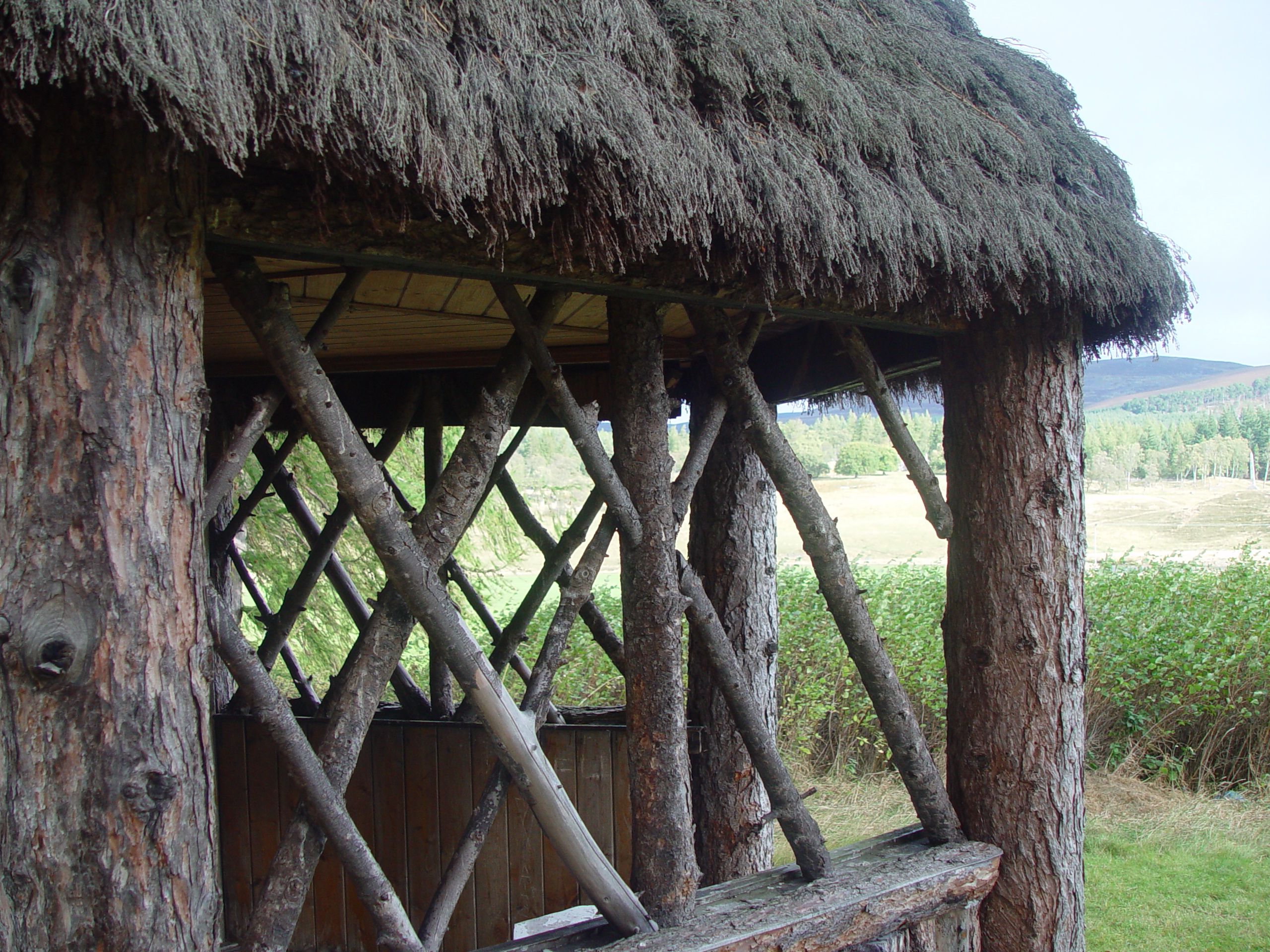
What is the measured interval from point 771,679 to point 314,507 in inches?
182

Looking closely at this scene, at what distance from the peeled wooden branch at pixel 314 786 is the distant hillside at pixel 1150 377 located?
2964 cm

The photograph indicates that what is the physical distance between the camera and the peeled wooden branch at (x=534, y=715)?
212cm

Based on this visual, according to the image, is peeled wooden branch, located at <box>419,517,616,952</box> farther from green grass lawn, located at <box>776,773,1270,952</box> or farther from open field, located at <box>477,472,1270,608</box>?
open field, located at <box>477,472,1270,608</box>

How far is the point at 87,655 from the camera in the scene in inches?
53.1

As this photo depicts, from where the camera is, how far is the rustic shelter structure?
1.34 m

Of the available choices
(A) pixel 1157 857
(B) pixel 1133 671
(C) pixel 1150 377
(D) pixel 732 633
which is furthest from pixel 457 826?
(C) pixel 1150 377

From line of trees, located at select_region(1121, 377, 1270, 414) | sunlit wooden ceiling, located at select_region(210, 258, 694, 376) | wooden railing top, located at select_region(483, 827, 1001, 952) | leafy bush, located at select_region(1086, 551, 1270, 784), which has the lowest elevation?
leafy bush, located at select_region(1086, 551, 1270, 784)

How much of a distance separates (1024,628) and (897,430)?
2.33 feet

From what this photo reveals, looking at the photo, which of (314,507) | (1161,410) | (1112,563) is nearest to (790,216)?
(314,507)

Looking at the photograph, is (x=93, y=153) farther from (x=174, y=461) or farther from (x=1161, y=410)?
(x=1161, y=410)

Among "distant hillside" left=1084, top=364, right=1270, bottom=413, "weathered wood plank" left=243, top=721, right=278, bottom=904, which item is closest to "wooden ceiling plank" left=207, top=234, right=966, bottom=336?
"weathered wood plank" left=243, top=721, right=278, bottom=904

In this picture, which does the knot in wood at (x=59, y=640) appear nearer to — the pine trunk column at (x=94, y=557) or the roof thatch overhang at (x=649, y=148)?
the pine trunk column at (x=94, y=557)

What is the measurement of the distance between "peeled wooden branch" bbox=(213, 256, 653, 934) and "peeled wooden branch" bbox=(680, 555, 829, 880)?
511 mm

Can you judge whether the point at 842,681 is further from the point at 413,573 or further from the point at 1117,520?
the point at 1117,520
